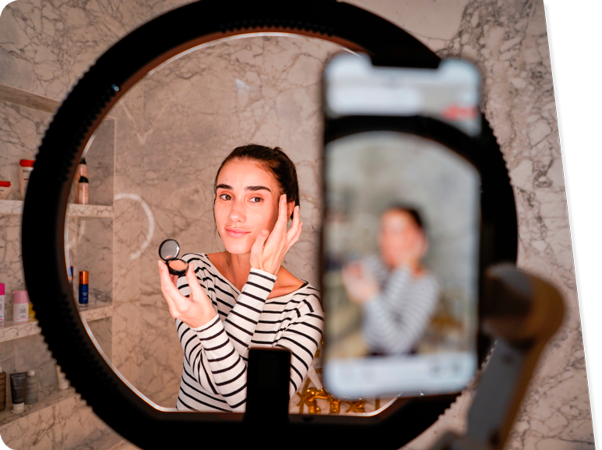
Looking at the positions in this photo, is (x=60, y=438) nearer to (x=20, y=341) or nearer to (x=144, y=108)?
(x=20, y=341)

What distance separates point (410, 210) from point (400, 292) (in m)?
0.05

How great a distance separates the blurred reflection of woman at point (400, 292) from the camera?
0.64ft

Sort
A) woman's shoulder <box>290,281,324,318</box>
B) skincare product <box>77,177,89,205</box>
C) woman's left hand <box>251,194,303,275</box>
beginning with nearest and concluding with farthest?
woman's left hand <box>251,194,303,275</box>, woman's shoulder <box>290,281,324,318</box>, skincare product <box>77,177,89,205</box>

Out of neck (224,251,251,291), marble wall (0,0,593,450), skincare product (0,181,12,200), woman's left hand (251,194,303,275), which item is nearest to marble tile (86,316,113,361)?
marble wall (0,0,593,450)

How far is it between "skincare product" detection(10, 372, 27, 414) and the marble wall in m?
0.22

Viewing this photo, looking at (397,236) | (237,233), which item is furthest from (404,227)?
(237,233)

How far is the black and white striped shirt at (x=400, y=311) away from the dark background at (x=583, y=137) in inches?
2.8

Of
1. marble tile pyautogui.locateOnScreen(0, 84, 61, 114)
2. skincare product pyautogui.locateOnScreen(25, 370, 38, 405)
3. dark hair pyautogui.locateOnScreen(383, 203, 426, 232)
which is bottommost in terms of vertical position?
skincare product pyautogui.locateOnScreen(25, 370, 38, 405)

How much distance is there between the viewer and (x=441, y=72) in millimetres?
164

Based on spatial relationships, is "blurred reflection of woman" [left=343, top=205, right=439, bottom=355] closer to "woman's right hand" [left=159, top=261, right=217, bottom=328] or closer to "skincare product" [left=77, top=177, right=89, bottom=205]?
"woman's right hand" [left=159, top=261, right=217, bottom=328]

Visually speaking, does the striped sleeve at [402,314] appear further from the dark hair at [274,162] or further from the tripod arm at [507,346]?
the dark hair at [274,162]

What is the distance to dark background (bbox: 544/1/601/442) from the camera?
0.58ft

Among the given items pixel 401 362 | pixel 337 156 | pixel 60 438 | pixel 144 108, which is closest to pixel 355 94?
pixel 337 156

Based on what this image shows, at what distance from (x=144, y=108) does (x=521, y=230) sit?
103 cm
